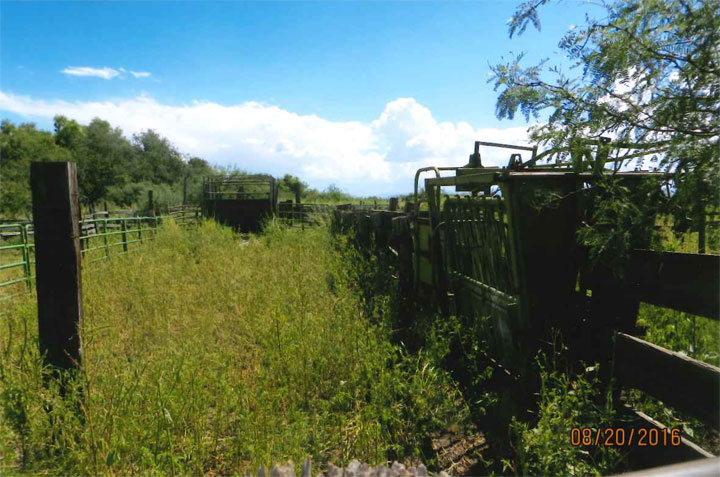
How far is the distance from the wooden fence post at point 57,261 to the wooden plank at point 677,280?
13.5ft

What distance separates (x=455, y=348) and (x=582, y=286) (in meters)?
1.68

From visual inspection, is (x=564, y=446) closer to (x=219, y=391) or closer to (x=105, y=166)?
(x=219, y=391)

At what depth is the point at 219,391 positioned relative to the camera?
3.89 m

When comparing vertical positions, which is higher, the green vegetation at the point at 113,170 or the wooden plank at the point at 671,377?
the green vegetation at the point at 113,170

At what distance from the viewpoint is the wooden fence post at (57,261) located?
3.33 m

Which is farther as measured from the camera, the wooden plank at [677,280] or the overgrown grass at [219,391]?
the overgrown grass at [219,391]

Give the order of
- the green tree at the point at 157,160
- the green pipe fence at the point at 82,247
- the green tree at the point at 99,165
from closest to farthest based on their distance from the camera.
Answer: the green pipe fence at the point at 82,247
the green tree at the point at 99,165
the green tree at the point at 157,160

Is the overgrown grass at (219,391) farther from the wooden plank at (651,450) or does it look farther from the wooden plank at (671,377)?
the wooden plank at (671,377)

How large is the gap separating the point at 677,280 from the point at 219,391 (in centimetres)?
359

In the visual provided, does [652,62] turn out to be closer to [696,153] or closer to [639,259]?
[696,153]

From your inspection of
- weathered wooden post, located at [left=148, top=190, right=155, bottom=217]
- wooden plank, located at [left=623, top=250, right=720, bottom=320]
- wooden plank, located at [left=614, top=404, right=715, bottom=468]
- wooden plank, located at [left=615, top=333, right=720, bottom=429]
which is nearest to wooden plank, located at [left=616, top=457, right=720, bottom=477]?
wooden plank, located at [left=615, top=333, right=720, bottom=429]

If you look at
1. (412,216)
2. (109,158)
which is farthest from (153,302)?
(109,158)

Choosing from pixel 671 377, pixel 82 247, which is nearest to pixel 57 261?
pixel 671 377

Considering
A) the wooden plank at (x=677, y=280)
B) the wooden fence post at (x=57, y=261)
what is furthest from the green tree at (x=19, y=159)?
the wooden plank at (x=677, y=280)
